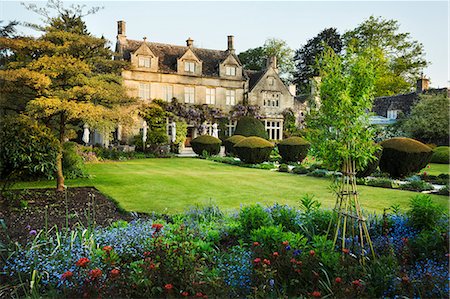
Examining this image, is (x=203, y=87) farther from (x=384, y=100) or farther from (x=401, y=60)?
(x=401, y=60)

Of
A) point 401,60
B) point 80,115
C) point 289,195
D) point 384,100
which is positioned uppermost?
point 401,60

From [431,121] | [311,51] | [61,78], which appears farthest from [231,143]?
[311,51]

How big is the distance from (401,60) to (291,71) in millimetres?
11956

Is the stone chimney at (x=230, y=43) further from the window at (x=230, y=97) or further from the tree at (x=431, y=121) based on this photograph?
the tree at (x=431, y=121)

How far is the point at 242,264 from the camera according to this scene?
3.74m

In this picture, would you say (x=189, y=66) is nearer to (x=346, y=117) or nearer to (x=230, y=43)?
(x=230, y=43)

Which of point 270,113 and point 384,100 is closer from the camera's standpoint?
point 270,113

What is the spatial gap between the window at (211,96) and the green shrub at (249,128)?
3.47 metres

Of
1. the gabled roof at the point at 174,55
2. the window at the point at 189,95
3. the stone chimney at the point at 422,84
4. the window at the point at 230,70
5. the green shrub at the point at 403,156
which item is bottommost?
the green shrub at the point at 403,156

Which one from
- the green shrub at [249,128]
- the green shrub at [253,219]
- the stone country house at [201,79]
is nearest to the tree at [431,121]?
the green shrub at [249,128]

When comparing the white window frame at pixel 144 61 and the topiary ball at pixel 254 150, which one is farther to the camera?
the white window frame at pixel 144 61

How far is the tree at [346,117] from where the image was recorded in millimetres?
4125

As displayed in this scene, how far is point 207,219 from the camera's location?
19.7 ft

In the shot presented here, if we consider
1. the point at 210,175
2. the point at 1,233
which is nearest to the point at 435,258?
the point at 1,233
